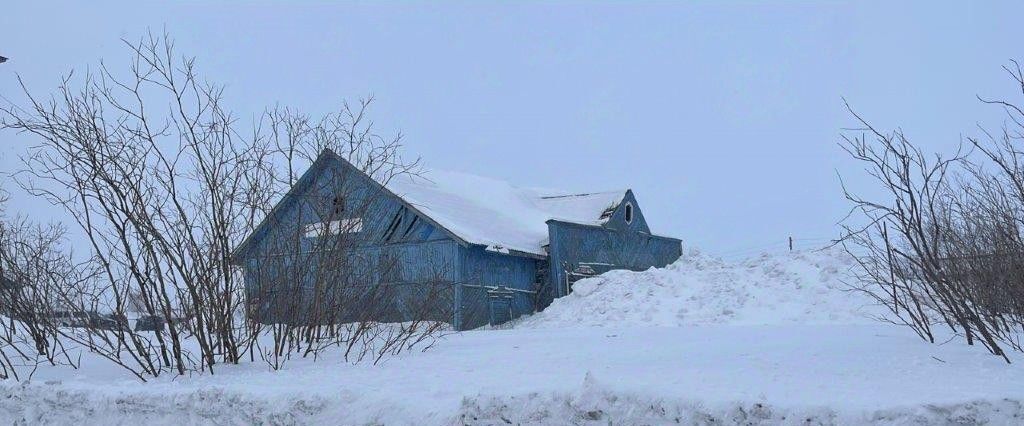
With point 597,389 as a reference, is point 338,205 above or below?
above

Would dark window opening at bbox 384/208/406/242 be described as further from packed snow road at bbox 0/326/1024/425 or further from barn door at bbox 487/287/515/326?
packed snow road at bbox 0/326/1024/425

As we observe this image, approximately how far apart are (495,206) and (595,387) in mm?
23195

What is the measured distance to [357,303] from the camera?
9.48m

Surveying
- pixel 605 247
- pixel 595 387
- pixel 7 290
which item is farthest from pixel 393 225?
pixel 595 387

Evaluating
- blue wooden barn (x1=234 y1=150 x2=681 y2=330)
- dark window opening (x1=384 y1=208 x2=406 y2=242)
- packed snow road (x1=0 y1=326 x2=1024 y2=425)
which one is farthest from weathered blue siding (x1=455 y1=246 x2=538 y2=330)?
packed snow road (x1=0 y1=326 x2=1024 y2=425)

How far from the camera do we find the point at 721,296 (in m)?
21.5

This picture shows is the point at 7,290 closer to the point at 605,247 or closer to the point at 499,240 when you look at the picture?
the point at 499,240

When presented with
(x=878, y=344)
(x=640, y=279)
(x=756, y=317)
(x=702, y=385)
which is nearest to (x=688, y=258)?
(x=640, y=279)

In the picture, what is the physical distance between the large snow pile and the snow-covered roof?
274cm

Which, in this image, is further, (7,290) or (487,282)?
(487,282)

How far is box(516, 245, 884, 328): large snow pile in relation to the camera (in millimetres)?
19859

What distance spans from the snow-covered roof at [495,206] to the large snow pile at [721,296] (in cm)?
274

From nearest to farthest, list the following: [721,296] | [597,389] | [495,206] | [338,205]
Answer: [597,389]
[338,205]
[721,296]
[495,206]

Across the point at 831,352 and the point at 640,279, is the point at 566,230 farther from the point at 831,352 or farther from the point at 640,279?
the point at 831,352
